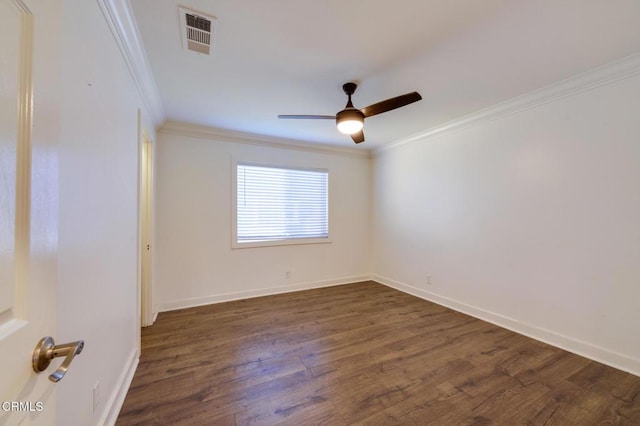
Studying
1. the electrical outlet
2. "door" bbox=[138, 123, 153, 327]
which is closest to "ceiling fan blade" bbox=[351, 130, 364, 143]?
"door" bbox=[138, 123, 153, 327]

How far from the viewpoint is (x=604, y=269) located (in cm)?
221

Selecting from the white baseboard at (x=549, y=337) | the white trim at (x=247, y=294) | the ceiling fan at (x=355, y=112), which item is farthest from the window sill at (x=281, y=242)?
the ceiling fan at (x=355, y=112)

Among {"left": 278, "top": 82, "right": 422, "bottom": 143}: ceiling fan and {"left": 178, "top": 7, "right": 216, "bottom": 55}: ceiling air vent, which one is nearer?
{"left": 178, "top": 7, "right": 216, "bottom": 55}: ceiling air vent

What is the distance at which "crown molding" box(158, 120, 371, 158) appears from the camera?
3.40 m

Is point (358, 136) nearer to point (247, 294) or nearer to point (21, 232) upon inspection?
point (21, 232)

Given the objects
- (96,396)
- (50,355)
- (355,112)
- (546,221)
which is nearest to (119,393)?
(96,396)

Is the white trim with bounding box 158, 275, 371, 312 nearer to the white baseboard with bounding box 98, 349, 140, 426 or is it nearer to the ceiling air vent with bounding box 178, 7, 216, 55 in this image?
the white baseboard with bounding box 98, 349, 140, 426

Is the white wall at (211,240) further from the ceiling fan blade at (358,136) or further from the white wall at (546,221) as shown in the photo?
the white wall at (546,221)

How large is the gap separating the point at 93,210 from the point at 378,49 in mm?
2126

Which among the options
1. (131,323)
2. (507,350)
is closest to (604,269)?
(507,350)

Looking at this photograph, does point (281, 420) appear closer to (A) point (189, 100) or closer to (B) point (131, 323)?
(B) point (131, 323)

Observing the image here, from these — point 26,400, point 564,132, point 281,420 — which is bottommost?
point 281,420

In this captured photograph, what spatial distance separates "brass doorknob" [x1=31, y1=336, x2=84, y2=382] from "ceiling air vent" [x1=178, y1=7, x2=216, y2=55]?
6.05 ft

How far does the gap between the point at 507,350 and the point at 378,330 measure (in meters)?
1.20
